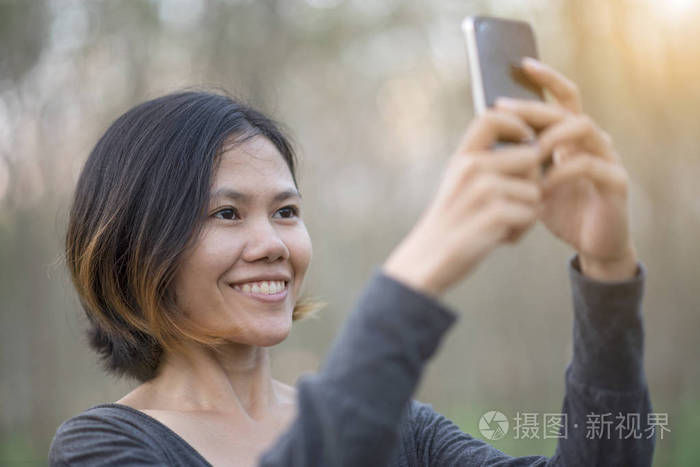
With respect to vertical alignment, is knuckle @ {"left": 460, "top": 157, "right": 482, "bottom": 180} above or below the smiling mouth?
above

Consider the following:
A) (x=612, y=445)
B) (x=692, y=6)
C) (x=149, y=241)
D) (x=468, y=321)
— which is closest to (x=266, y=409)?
(x=149, y=241)

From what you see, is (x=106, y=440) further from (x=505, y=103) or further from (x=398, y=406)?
(x=505, y=103)

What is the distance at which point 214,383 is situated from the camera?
4.92 feet

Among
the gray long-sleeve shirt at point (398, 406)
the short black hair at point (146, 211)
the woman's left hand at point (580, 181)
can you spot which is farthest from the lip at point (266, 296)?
the woman's left hand at point (580, 181)

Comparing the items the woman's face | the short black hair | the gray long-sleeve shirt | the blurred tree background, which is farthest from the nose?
the blurred tree background

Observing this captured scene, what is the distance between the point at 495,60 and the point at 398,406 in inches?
20.4

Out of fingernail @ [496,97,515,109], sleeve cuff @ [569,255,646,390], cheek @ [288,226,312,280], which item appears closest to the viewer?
fingernail @ [496,97,515,109]

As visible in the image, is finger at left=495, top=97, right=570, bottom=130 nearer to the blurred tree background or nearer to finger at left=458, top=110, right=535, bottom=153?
finger at left=458, top=110, right=535, bottom=153

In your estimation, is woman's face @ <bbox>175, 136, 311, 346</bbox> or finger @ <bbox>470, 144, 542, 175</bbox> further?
woman's face @ <bbox>175, 136, 311, 346</bbox>

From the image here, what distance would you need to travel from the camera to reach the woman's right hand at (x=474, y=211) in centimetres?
84

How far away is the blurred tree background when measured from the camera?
195 inches

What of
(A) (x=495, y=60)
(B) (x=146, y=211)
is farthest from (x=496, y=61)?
(B) (x=146, y=211)

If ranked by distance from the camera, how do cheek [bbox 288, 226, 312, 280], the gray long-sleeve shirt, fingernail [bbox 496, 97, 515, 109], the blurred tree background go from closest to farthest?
the gray long-sleeve shirt < fingernail [bbox 496, 97, 515, 109] < cheek [bbox 288, 226, 312, 280] < the blurred tree background

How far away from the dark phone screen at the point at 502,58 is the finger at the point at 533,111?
2 centimetres
